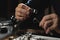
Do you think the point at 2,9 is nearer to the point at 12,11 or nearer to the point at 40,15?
the point at 12,11

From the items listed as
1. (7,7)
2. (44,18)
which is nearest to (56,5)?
(44,18)

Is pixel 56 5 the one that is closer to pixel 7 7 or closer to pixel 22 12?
pixel 22 12

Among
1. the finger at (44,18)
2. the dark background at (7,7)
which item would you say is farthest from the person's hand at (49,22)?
the dark background at (7,7)

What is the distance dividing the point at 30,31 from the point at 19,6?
0.15m

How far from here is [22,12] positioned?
32.1 inches

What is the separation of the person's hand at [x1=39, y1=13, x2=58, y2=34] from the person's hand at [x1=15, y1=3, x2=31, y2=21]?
0.10 m

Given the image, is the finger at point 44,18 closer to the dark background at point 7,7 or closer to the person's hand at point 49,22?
the person's hand at point 49,22

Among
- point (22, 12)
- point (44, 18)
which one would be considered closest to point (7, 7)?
point (22, 12)

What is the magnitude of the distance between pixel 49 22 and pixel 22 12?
16 cm

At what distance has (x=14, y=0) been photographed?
85 centimetres

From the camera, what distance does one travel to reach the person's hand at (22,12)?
32.1 inches

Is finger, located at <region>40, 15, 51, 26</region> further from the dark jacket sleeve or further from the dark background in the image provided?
the dark background

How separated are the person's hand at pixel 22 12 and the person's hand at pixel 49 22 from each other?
0.10m

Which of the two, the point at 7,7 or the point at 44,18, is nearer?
the point at 44,18
